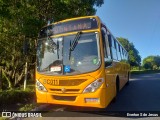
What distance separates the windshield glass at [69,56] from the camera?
25.3ft

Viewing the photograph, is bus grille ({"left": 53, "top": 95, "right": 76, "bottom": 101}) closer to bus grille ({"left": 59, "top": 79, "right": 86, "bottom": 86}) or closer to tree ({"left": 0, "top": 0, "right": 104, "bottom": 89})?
bus grille ({"left": 59, "top": 79, "right": 86, "bottom": 86})

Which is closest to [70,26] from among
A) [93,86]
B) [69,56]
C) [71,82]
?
[69,56]

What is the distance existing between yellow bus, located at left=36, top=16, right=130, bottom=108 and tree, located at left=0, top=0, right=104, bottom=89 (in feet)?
5.54

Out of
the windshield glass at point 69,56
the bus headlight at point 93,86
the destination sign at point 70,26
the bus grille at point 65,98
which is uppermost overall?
the destination sign at point 70,26

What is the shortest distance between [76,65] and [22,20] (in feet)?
11.5

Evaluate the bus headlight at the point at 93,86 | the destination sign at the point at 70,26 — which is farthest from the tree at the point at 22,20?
the bus headlight at the point at 93,86

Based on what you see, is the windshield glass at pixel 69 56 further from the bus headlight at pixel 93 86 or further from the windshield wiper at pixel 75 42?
the bus headlight at pixel 93 86

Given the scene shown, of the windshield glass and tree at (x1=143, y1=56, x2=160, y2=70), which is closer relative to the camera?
the windshield glass

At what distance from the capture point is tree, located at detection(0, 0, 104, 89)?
31.4 feet

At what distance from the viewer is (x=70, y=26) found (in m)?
8.48

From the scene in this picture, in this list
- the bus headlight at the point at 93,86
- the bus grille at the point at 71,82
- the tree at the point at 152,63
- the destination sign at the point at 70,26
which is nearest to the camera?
the bus headlight at the point at 93,86

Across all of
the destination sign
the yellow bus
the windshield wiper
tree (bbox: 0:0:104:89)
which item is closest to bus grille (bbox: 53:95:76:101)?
the yellow bus

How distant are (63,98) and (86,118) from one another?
950 millimetres

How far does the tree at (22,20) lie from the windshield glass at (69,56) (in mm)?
1848
